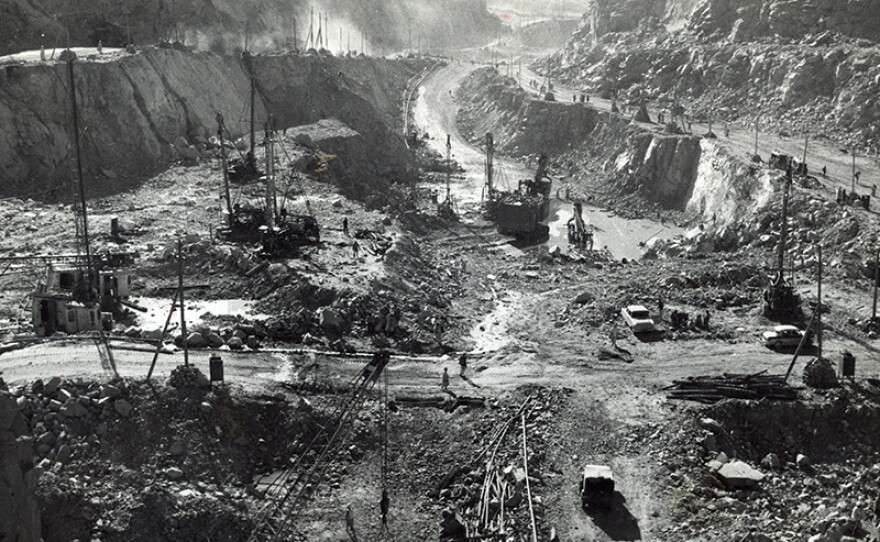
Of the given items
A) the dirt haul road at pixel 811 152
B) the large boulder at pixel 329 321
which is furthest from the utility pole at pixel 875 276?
the large boulder at pixel 329 321

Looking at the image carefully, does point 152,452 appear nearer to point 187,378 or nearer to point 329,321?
point 187,378

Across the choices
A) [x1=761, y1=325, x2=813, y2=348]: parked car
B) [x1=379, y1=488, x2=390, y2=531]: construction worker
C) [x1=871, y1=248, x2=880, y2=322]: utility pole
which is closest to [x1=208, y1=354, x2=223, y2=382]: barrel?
[x1=379, y1=488, x2=390, y2=531]: construction worker

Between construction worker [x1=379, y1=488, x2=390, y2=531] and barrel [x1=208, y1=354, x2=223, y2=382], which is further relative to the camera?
barrel [x1=208, y1=354, x2=223, y2=382]

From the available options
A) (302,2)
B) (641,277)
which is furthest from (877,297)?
→ (302,2)

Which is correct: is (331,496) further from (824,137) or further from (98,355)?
(824,137)

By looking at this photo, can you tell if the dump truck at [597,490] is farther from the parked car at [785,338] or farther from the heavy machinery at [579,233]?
the heavy machinery at [579,233]

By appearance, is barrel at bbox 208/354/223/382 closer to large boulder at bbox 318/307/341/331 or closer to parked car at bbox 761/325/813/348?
large boulder at bbox 318/307/341/331
